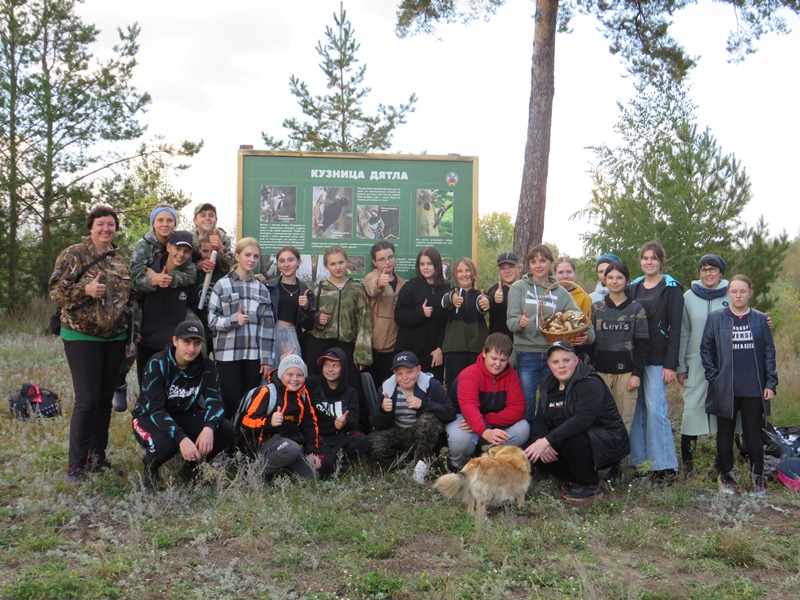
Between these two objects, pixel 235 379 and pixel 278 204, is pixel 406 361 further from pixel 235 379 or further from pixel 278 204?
pixel 278 204

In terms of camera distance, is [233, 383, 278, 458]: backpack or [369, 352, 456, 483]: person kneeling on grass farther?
[369, 352, 456, 483]: person kneeling on grass

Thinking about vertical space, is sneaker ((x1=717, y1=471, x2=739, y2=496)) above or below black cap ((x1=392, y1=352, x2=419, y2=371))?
below

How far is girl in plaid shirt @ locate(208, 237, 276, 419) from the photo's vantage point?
249 inches

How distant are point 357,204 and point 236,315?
2219 mm

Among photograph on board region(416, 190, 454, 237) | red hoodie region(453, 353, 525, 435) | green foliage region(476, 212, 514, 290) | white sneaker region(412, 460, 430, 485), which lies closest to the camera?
white sneaker region(412, 460, 430, 485)

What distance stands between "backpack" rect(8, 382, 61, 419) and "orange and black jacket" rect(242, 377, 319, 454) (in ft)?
12.5

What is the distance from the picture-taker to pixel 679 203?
12.5m

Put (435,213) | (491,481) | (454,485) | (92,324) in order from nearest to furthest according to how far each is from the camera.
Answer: (491,481) < (454,485) < (92,324) < (435,213)

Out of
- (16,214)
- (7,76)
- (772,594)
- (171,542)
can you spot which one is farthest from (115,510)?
(7,76)

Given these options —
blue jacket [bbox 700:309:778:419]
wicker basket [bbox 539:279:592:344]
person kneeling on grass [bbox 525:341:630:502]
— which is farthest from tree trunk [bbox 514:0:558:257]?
person kneeling on grass [bbox 525:341:630:502]

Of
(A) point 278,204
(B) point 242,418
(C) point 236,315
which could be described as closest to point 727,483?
(B) point 242,418

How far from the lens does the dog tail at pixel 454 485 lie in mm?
5309

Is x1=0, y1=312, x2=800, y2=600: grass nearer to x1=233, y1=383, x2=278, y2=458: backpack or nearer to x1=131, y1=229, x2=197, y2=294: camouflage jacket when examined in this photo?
x1=233, y1=383, x2=278, y2=458: backpack

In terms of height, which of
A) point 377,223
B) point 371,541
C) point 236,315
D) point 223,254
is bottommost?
point 371,541
